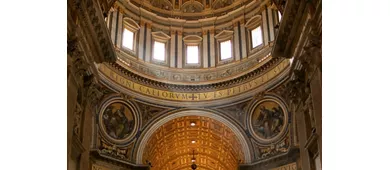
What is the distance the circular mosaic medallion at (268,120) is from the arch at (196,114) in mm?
784

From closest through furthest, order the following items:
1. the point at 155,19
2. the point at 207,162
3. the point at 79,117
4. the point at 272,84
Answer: the point at 79,117 < the point at 272,84 < the point at 155,19 < the point at 207,162

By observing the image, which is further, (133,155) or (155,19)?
(155,19)

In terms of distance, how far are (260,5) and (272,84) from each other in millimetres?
5389

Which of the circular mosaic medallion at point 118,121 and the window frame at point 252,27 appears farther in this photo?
the window frame at point 252,27

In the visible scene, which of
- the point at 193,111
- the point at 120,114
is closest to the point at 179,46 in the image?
the point at 193,111

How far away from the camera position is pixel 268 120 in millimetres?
25250

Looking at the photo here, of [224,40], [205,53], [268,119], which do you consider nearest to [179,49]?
[205,53]

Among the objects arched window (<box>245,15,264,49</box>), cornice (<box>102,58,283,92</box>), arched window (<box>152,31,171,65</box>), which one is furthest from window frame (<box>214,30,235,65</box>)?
arched window (<box>152,31,171,65</box>)

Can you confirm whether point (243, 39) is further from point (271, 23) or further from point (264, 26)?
point (271, 23)

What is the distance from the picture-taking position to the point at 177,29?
29500mm

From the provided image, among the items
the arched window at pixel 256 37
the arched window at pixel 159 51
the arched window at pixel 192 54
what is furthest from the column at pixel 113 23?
the arched window at pixel 256 37

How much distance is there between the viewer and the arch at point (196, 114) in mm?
25656

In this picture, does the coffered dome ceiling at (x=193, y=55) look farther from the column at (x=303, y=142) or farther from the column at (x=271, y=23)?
the column at (x=303, y=142)

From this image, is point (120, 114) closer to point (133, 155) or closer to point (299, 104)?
point (133, 155)
